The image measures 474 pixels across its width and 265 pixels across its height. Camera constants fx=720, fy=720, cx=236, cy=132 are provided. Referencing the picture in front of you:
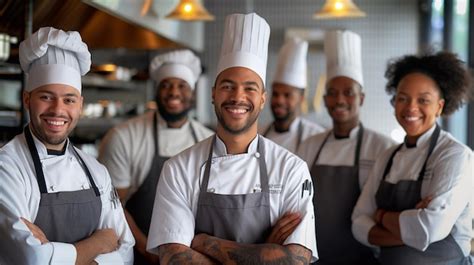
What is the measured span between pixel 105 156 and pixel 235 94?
136cm

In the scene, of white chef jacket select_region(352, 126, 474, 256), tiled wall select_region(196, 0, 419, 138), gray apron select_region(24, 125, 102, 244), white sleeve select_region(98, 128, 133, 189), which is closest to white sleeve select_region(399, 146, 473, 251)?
white chef jacket select_region(352, 126, 474, 256)

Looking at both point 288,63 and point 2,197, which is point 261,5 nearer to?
point 288,63

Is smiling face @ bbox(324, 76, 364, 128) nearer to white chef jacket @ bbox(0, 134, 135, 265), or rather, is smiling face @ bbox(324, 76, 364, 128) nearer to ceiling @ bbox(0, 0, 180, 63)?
ceiling @ bbox(0, 0, 180, 63)

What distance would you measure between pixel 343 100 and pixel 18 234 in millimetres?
1941

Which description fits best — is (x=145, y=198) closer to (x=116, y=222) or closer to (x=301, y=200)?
(x=116, y=222)

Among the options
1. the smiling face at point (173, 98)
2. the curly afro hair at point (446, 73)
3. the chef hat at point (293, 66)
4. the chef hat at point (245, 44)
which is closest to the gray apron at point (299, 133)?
the chef hat at point (293, 66)

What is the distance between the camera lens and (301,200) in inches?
101

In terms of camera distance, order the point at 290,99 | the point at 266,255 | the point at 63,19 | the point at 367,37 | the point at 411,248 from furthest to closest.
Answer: the point at 367,37 → the point at 290,99 → the point at 63,19 → the point at 411,248 → the point at 266,255

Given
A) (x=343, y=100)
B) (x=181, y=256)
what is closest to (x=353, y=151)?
(x=343, y=100)

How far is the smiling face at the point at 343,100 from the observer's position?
145 inches

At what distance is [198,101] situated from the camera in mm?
7684

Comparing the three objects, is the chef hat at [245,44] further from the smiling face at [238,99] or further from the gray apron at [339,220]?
the gray apron at [339,220]

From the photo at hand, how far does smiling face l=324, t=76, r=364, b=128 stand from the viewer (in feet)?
12.1

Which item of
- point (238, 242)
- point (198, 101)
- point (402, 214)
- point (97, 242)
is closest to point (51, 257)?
point (97, 242)
